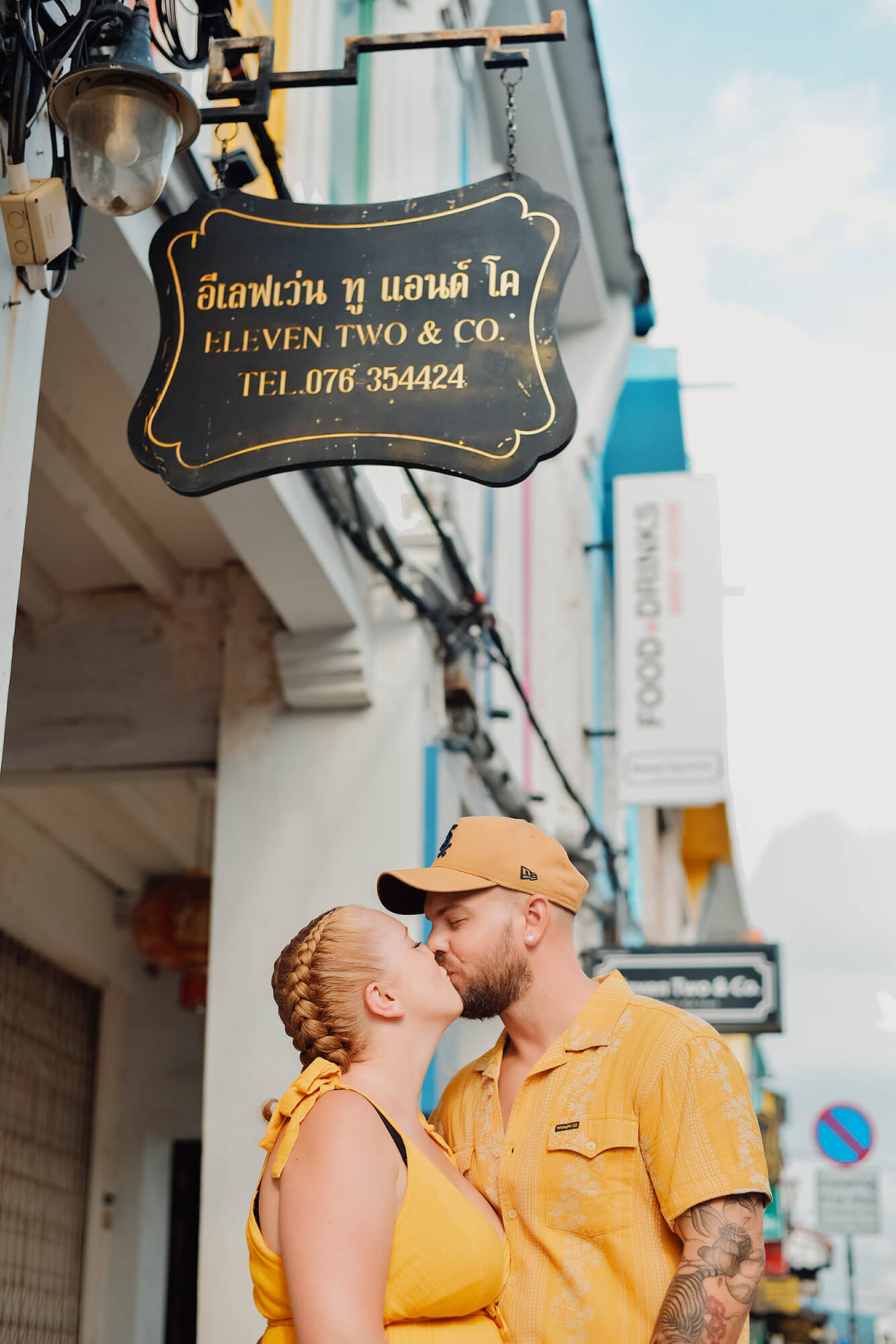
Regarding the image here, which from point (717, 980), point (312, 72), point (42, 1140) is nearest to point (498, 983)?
point (312, 72)

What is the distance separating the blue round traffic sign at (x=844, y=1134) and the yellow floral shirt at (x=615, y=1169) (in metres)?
10.6

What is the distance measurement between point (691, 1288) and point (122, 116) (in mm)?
2436

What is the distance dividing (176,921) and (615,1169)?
5919mm

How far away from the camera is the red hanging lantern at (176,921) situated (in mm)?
8219

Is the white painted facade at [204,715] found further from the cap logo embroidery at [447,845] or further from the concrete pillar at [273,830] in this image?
the cap logo embroidery at [447,845]

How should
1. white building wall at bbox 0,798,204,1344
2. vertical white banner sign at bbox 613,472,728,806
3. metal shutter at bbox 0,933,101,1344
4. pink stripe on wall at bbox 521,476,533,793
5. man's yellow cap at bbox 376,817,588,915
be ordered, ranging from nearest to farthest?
man's yellow cap at bbox 376,817,588,915, metal shutter at bbox 0,933,101,1344, white building wall at bbox 0,798,204,1344, pink stripe on wall at bbox 521,476,533,793, vertical white banner sign at bbox 613,472,728,806

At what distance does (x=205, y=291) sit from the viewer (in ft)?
12.1

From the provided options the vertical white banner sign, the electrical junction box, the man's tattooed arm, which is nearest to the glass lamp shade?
the electrical junction box

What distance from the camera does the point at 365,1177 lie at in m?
2.31

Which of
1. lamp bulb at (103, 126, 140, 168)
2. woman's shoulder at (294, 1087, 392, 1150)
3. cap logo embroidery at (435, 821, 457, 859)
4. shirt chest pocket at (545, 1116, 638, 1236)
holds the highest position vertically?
lamp bulb at (103, 126, 140, 168)

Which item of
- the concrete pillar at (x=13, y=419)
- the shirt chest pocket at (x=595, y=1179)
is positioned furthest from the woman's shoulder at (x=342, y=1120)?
the concrete pillar at (x=13, y=419)

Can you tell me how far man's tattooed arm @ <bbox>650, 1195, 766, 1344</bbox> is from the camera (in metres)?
2.37

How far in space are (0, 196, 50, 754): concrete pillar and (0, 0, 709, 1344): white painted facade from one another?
0.04ft

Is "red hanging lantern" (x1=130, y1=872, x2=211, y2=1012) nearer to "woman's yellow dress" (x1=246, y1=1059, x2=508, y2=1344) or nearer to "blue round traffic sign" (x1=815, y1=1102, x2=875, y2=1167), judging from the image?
"woman's yellow dress" (x1=246, y1=1059, x2=508, y2=1344)
